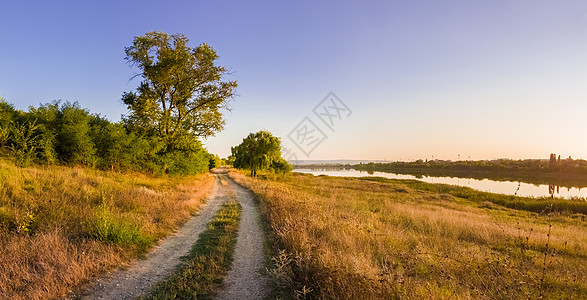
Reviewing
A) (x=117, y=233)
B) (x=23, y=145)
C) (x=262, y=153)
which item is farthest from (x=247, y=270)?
(x=262, y=153)

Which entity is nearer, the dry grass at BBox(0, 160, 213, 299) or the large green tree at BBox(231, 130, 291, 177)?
the dry grass at BBox(0, 160, 213, 299)

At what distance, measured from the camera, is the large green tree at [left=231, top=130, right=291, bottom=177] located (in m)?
48.1

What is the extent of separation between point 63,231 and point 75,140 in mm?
16640

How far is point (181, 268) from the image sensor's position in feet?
20.1

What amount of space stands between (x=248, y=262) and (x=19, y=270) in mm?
4683

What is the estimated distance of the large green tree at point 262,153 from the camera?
4812cm

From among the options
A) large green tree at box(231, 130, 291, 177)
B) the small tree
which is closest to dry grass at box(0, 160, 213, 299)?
the small tree

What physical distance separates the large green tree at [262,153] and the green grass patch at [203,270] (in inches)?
1519

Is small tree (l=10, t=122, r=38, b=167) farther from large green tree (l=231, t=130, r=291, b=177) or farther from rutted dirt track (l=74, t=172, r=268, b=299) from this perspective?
large green tree (l=231, t=130, r=291, b=177)

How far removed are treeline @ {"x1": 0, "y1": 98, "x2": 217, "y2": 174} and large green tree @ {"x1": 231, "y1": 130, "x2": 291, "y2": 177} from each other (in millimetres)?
22930

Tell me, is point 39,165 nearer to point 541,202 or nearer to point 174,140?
point 174,140

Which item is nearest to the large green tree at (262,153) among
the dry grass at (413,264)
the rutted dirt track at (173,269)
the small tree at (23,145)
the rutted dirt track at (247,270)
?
the small tree at (23,145)

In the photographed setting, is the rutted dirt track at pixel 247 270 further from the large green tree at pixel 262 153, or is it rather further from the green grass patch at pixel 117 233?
the large green tree at pixel 262 153

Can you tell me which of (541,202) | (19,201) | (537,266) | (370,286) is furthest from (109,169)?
(541,202)
